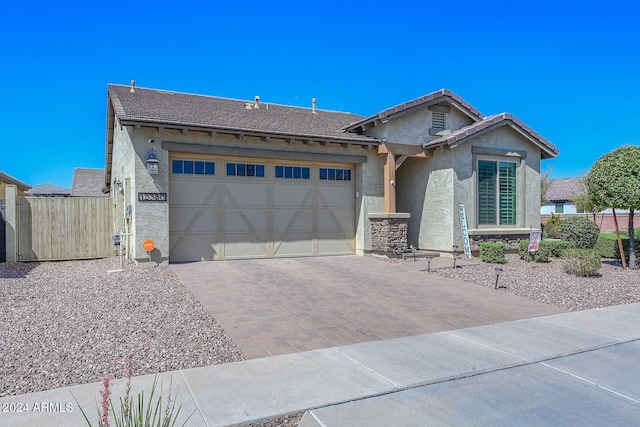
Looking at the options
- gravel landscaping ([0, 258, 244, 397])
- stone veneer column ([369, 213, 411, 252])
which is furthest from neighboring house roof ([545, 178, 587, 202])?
gravel landscaping ([0, 258, 244, 397])

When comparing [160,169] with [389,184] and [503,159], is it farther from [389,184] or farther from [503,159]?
[503,159]

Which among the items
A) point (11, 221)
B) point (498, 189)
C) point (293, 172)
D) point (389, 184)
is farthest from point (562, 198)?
point (11, 221)

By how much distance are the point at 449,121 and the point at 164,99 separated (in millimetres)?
9960

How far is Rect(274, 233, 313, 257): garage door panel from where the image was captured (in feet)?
44.0

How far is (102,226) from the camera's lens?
1405 cm

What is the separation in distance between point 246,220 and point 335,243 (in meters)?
3.08

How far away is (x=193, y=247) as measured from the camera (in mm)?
12328

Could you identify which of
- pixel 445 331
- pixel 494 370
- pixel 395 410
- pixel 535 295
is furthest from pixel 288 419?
pixel 535 295

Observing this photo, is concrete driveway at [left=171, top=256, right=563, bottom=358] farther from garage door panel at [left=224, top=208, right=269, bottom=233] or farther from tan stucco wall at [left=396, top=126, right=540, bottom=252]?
tan stucco wall at [left=396, top=126, right=540, bottom=252]

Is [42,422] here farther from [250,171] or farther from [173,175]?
[250,171]

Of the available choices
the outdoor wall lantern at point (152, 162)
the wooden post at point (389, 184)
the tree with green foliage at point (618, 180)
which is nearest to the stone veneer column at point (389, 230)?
the wooden post at point (389, 184)

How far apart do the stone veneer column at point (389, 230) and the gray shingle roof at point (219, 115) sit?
8.33 ft

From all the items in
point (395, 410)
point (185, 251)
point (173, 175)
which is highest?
point (173, 175)

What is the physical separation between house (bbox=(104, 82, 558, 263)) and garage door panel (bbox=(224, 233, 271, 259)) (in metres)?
0.03
